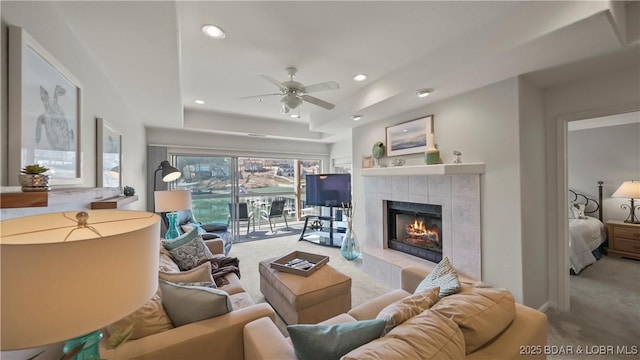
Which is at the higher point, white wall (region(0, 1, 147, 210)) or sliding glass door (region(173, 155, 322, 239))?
white wall (region(0, 1, 147, 210))

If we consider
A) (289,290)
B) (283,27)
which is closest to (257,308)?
(289,290)

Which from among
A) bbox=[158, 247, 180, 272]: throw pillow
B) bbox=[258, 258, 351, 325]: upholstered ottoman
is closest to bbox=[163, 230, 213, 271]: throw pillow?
bbox=[158, 247, 180, 272]: throw pillow

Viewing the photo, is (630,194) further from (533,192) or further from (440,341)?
(440,341)

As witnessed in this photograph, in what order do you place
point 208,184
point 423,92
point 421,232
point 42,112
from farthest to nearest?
point 208,184
point 421,232
point 423,92
point 42,112

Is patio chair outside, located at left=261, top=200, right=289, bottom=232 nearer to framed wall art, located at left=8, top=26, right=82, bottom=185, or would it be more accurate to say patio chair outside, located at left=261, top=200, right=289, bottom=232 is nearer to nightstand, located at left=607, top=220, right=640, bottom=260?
framed wall art, located at left=8, top=26, right=82, bottom=185

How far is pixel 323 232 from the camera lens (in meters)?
5.84

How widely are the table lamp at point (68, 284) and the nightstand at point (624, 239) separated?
6.22 metres

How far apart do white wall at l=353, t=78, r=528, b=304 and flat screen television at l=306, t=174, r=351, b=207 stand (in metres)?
2.35

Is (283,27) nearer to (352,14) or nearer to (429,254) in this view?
(352,14)

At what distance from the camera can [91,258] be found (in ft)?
1.97

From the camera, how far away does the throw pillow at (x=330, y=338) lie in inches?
40.9

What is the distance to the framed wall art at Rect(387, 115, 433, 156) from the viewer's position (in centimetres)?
311

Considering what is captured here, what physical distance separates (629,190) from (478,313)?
4.90m

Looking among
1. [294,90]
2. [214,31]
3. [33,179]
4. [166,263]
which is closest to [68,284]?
[33,179]
